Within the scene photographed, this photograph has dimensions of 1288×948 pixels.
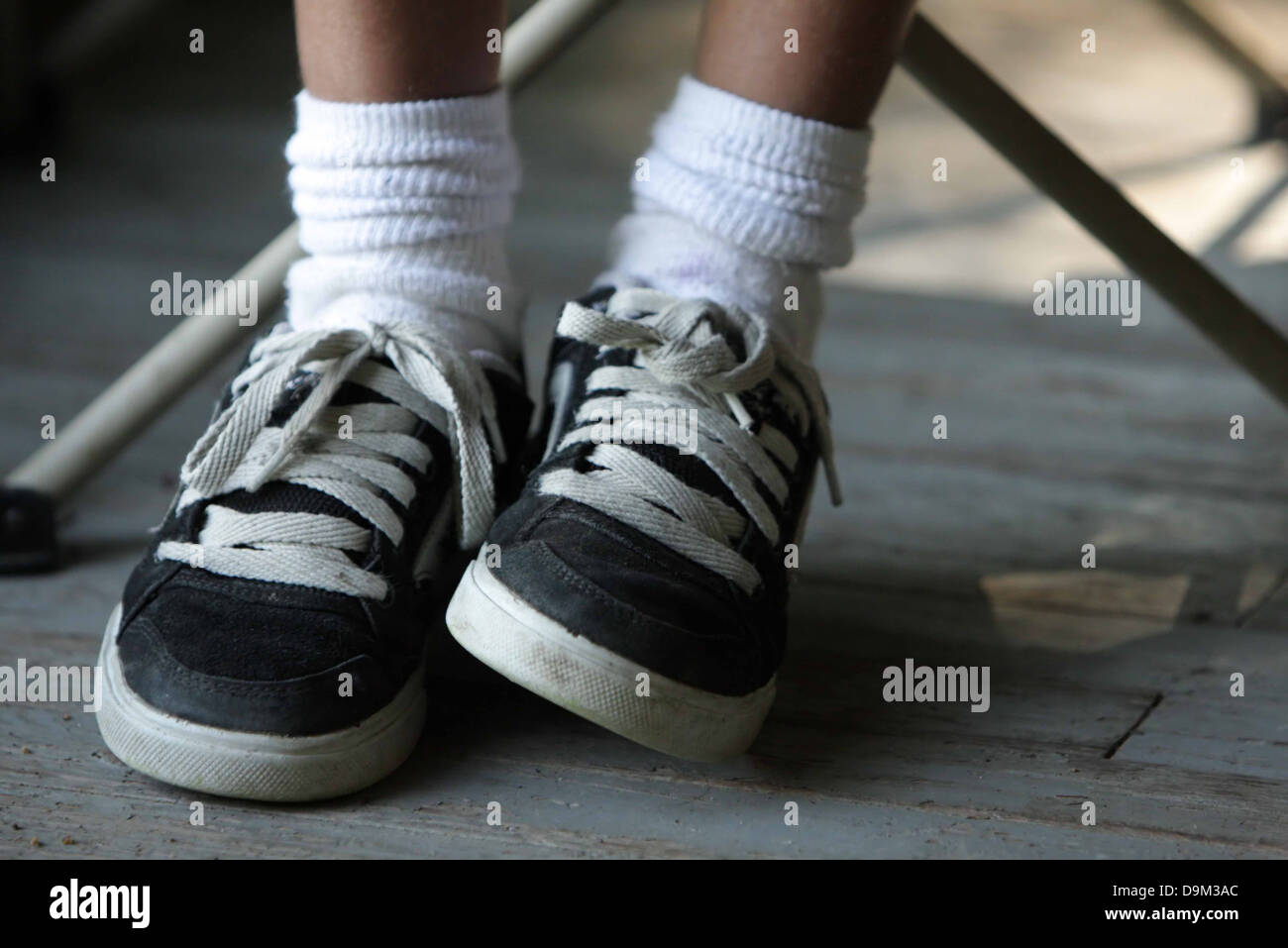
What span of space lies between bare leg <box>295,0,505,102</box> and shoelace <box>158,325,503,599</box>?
0.33 feet

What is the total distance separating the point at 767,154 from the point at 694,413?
12 centimetres

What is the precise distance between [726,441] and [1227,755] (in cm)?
24

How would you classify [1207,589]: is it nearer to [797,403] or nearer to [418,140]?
[797,403]

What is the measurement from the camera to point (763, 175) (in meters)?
0.62

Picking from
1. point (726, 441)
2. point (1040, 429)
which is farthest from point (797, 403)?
point (1040, 429)

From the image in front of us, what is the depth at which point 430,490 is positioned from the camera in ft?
1.93

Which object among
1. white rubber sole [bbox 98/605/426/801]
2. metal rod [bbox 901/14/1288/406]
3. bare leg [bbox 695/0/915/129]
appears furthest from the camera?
metal rod [bbox 901/14/1288/406]

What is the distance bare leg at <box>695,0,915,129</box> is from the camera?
603 mm

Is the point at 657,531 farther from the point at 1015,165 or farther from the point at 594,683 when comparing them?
the point at 1015,165

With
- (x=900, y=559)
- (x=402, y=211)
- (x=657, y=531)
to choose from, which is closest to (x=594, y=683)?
(x=657, y=531)

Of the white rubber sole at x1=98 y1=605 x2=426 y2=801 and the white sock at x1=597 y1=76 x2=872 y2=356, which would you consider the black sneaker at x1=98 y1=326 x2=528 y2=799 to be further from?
the white sock at x1=597 y1=76 x2=872 y2=356

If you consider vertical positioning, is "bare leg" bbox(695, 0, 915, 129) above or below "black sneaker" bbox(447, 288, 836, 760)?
above

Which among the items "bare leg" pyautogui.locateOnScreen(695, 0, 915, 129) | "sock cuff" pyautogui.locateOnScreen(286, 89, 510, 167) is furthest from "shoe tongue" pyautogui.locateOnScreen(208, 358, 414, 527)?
"bare leg" pyautogui.locateOnScreen(695, 0, 915, 129)

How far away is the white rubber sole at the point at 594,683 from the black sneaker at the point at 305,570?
40mm
